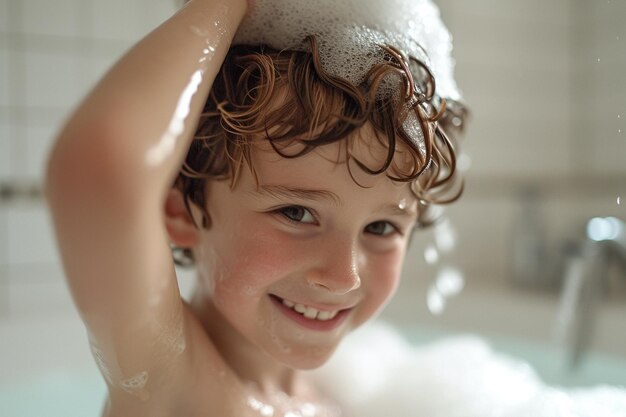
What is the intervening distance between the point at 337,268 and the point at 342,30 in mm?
271

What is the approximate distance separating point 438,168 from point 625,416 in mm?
555

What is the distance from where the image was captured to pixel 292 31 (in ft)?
2.47

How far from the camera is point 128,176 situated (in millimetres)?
484

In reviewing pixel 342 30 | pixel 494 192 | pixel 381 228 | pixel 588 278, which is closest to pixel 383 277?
pixel 381 228

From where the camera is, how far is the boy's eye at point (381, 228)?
787 mm

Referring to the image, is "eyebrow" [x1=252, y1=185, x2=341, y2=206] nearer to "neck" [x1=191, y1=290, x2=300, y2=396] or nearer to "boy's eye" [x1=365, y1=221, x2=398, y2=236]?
"boy's eye" [x1=365, y1=221, x2=398, y2=236]

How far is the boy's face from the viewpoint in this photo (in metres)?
0.70

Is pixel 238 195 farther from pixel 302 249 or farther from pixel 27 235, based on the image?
pixel 27 235

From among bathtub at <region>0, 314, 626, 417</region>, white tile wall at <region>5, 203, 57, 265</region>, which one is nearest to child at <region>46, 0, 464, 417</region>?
bathtub at <region>0, 314, 626, 417</region>

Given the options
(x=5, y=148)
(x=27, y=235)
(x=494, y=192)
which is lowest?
(x=27, y=235)

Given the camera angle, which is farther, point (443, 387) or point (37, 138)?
point (37, 138)

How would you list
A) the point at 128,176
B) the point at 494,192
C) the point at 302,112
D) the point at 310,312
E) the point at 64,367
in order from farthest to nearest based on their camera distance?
the point at 494,192, the point at 64,367, the point at 310,312, the point at 302,112, the point at 128,176

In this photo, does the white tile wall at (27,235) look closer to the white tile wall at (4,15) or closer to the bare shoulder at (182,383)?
the white tile wall at (4,15)

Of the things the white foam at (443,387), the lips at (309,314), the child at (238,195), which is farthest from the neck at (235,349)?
the white foam at (443,387)
